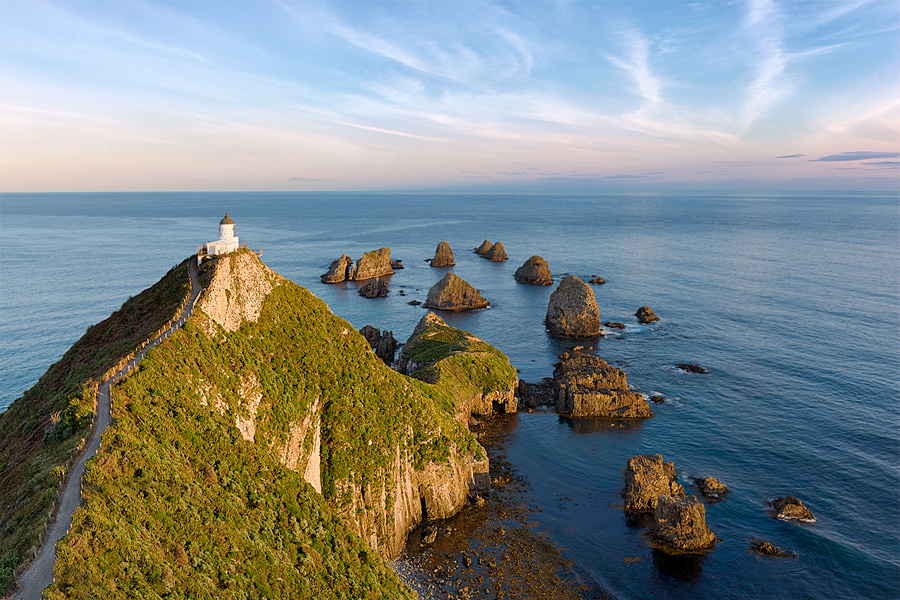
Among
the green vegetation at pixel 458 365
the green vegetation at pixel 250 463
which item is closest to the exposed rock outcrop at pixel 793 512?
the green vegetation at pixel 250 463

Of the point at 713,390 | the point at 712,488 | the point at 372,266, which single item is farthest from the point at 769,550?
the point at 372,266

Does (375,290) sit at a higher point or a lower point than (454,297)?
lower

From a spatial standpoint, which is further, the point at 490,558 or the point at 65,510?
the point at 490,558

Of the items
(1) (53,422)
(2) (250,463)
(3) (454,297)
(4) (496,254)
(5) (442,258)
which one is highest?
(1) (53,422)

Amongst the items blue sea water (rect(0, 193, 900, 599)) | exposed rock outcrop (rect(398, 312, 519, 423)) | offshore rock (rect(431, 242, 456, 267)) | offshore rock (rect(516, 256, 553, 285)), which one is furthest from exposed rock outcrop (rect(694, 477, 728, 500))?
offshore rock (rect(431, 242, 456, 267))

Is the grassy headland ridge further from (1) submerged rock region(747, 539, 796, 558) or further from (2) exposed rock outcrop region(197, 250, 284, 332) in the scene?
(1) submerged rock region(747, 539, 796, 558)

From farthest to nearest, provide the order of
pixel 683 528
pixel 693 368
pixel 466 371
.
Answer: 1. pixel 693 368
2. pixel 466 371
3. pixel 683 528

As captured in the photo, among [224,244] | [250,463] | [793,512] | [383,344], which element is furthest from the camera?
[383,344]

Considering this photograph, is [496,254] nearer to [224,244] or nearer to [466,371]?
[466,371]
